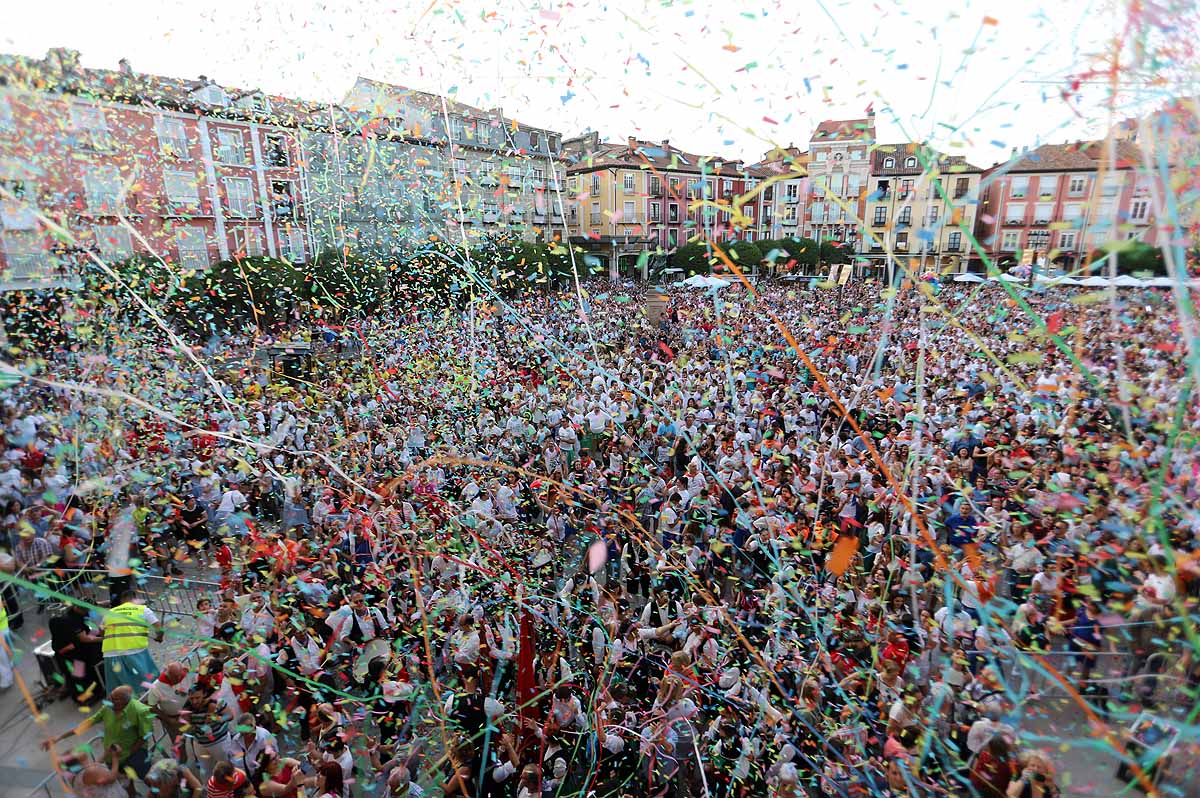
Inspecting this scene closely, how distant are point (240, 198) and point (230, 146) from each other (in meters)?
1.75

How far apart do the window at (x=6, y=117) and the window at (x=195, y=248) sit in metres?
17.3

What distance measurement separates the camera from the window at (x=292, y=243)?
22406mm

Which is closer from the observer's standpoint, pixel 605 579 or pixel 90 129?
pixel 605 579

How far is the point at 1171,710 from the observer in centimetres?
359

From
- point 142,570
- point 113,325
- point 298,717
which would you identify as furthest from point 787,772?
point 113,325

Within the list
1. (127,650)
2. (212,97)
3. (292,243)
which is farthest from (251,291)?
(127,650)

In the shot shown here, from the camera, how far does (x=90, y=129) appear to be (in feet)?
26.1

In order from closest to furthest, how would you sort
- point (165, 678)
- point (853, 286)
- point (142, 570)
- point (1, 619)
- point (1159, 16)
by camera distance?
point (1159, 16) → point (165, 678) → point (1, 619) → point (142, 570) → point (853, 286)

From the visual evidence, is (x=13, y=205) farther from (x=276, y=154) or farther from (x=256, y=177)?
(x=256, y=177)

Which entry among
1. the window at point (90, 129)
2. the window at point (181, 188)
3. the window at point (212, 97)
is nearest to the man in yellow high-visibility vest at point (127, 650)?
the window at point (90, 129)

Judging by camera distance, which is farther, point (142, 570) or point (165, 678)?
point (142, 570)

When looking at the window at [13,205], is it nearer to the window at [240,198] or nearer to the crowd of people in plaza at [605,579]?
the crowd of people in plaza at [605,579]

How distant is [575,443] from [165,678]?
571 cm

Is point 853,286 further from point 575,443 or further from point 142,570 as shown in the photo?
point 142,570
